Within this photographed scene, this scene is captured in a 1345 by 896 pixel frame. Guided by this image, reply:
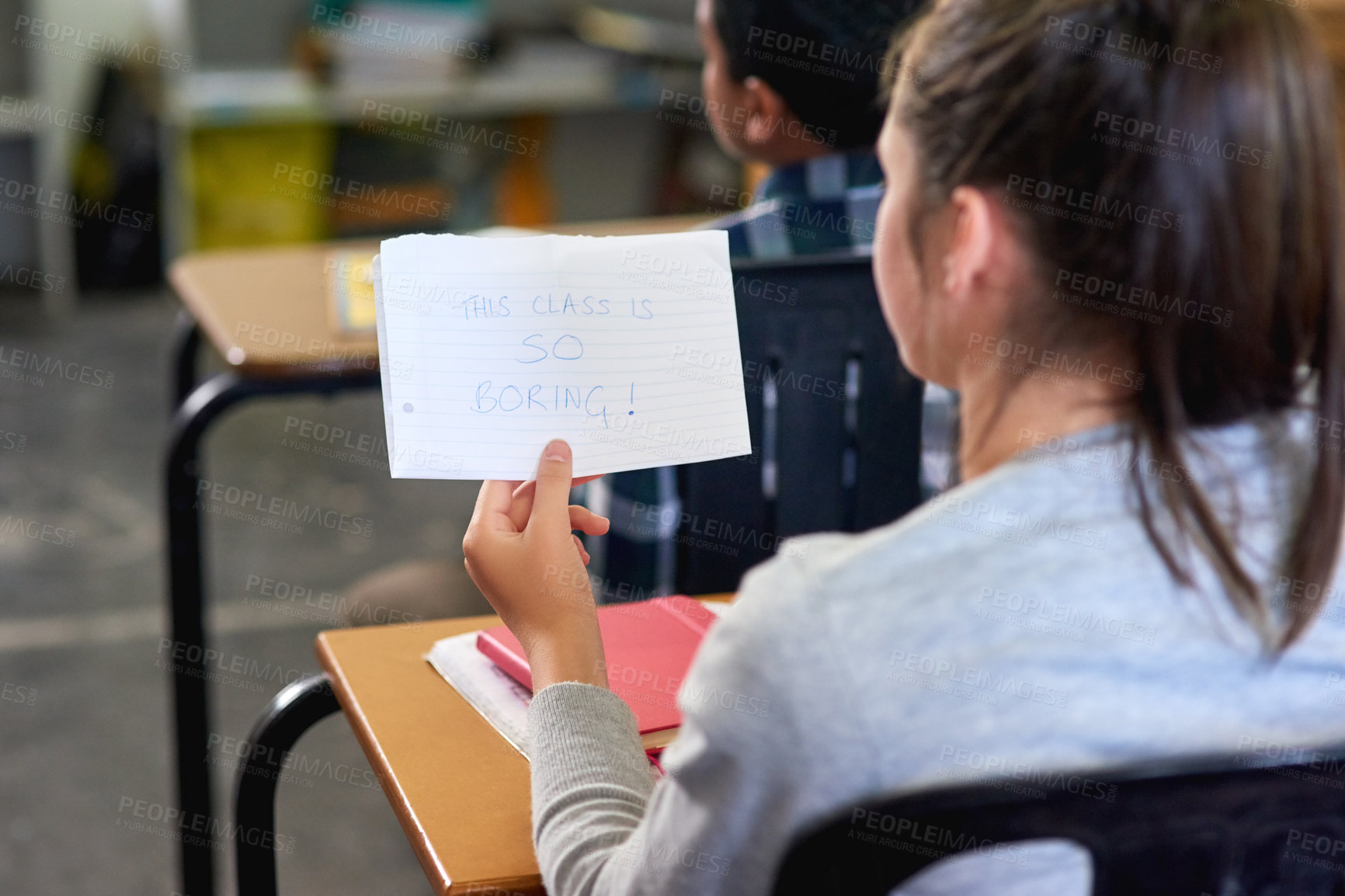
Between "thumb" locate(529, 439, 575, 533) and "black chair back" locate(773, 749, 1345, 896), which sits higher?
"thumb" locate(529, 439, 575, 533)

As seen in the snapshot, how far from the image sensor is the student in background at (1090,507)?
A: 59cm

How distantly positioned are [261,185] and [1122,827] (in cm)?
428

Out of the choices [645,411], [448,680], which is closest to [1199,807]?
[645,411]

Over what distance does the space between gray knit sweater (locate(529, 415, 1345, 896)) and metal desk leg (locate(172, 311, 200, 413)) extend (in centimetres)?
164

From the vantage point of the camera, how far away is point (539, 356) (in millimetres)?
862

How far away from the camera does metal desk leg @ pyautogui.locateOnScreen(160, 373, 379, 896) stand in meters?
1.71

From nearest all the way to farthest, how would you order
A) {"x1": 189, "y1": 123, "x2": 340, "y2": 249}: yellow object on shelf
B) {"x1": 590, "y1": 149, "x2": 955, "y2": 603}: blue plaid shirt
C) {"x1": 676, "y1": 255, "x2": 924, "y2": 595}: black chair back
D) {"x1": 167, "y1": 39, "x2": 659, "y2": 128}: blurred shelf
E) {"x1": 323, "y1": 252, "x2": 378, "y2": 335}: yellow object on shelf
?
{"x1": 676, "y1": 255, "x2": 924, "y2": 595}: black chair back, {"x1": 590, "y1": 149, "x2": 955, "y2": 603}: blue plaid shirt, {"x1": 323, "y1": 252, "x2": 378, "y2": 335}: yellow object on shelf, {"x1": 167, "y1": 39, "x2": 659, "y2": 128}: blurred shelf, {"x1": 189, "y1": 123, "x2": 340, "y2": 249}: yellow object on shelf

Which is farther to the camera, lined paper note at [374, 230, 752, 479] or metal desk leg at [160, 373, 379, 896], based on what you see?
metal desk leg at [160, 373, 379, 896]

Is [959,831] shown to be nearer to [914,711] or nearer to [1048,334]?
[914,711]

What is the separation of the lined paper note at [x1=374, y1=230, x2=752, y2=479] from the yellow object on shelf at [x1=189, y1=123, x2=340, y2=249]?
375 cm

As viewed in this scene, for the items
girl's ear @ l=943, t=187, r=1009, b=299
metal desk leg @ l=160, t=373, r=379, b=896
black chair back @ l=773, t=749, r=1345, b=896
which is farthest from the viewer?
metal desk leg @ l=160, t=373, r=379, b=896

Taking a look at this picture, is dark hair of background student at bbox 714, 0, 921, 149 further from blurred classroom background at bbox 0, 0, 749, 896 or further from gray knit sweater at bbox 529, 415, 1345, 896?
blurred classroom background at bbox 0, 0, 749, 896

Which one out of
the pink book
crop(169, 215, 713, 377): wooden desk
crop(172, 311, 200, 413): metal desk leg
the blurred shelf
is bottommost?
the pink book

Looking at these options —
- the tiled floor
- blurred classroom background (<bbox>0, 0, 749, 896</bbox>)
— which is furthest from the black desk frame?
blurred classroom background (<bbox>0, 0, 749, 896</bbox>)
